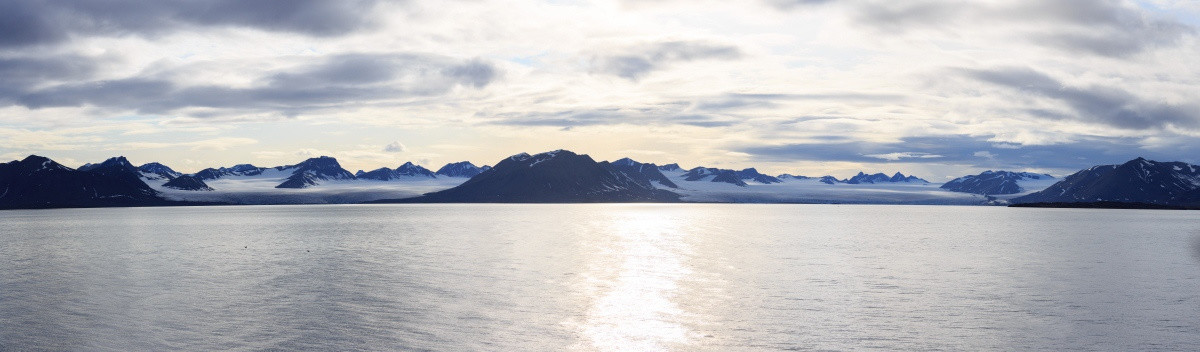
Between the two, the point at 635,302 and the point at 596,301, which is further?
the point at 596,301

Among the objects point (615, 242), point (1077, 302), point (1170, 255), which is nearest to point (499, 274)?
point (1077, 302)

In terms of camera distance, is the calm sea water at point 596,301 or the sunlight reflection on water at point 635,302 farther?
the sunlight reflection on water at point 635,302

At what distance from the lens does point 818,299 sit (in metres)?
46.3

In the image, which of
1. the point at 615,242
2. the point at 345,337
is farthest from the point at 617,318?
the point at 615,242

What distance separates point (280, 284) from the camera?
5375 centimetres

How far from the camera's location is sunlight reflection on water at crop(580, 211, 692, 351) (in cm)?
3466

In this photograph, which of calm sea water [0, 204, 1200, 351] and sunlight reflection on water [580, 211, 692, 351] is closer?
calm sea water [0, 204, 1200, 351]

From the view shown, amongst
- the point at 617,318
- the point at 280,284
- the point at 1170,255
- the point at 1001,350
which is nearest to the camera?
the point at 1001,350

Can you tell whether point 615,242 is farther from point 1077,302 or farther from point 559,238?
point 1077,302

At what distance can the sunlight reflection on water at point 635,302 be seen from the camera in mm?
34656

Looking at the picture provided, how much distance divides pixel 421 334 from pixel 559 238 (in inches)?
3016

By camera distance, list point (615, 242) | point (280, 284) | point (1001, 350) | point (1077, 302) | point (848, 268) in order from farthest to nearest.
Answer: point (615, 242) → point (848, 268) → point (280, 284) → point (1077, 302) → point (1001, 350)

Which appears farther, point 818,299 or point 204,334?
point 818,299

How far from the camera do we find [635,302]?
45.8 metres
